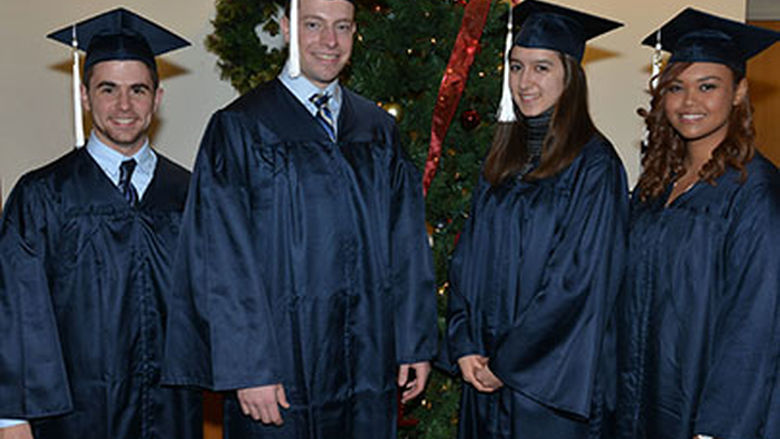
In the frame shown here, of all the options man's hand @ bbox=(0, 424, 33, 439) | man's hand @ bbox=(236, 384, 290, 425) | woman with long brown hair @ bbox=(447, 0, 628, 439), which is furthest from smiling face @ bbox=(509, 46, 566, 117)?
man's hand @ bbox=(0, 424, 33, 439)

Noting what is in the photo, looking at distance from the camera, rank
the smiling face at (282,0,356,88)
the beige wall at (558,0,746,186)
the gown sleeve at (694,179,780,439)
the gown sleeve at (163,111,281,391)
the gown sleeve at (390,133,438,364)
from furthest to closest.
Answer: the beige wall at (558,0,746,186) → the gown sleeve at (390,133,438,364) → the smiling face at (282,0,356,88) → the gown sleeve at (163,111,281,391) → the gown sleeve at (694,179,780,439)

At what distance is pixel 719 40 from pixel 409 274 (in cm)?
134

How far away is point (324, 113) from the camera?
8.10ft

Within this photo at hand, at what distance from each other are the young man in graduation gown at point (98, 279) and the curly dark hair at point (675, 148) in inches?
68.0

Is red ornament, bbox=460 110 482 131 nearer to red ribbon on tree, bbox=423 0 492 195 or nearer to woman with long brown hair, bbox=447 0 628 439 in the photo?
red ribbon on tree, bbox=423 0 492 195

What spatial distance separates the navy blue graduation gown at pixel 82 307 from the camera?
2332 mm

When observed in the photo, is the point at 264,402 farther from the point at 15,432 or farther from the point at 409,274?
the point at 15,432

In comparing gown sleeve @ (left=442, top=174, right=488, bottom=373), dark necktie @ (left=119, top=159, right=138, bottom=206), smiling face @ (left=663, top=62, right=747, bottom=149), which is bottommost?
gown sleeve @ (left=442, top=174, right=488, bottom=373)

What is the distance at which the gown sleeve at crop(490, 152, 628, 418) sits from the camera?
231cm

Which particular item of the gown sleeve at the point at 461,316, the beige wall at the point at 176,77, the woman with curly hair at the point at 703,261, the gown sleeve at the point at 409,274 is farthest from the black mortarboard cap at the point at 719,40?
the beige wall at the point at 176,77

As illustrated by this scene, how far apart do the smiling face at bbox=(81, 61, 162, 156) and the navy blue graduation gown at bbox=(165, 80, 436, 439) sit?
36cm

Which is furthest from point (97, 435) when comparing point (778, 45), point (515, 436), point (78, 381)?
point (778, 45)

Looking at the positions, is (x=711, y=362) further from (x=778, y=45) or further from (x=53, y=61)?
(x=778, y=45)

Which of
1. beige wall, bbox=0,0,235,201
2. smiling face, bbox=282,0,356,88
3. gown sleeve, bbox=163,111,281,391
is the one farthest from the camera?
beige wall, bbox=0,0,235,201
